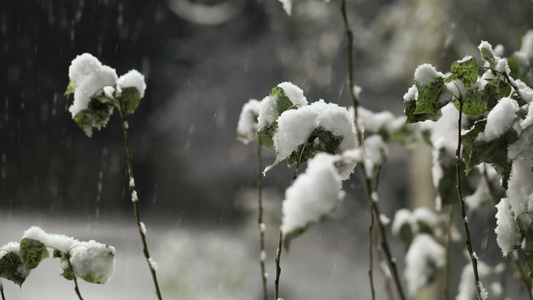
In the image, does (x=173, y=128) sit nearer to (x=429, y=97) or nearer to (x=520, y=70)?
(x=520, y=70)

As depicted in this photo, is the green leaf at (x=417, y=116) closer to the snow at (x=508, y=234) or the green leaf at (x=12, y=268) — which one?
the snow at (x=508, y=234)

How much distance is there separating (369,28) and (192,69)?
3222mm

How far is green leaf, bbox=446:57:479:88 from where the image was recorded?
2.19 feet

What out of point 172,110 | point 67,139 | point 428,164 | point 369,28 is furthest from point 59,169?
point 428,164

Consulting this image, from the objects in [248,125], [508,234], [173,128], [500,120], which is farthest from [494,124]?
[173,128]

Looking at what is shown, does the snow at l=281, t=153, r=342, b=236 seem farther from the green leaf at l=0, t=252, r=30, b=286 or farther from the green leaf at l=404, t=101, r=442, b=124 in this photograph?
the green leaf at l=0, t=252, r=30, b=286

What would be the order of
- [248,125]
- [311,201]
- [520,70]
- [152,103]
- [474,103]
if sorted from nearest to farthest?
[311,201] → [474,103] → [520,70] → [248,125] → [152,103]

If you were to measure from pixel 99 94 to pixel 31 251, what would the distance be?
230 mm

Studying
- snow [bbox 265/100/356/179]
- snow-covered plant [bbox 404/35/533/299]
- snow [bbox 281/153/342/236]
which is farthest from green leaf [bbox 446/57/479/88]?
snow [bbox 281/153/342/236]

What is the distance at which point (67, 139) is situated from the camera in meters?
8.47

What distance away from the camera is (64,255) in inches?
28.2

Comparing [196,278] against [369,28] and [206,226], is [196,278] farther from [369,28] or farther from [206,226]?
[206,226]

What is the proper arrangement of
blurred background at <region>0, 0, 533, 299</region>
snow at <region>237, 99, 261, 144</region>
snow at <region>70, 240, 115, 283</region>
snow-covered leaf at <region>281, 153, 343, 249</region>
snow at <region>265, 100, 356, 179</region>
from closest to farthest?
snow-covered leaf at <region>281, 153, 343, 249</region>, snow at <region>265, 100, 356, 179</region>, snow at <region>70, 240, 115, 283</region>, snow at <region>237, 99, 261, 144</region>, blurred background at <region>0, 0, 533, 299</region>

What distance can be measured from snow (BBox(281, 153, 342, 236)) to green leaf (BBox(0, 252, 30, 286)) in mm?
451
